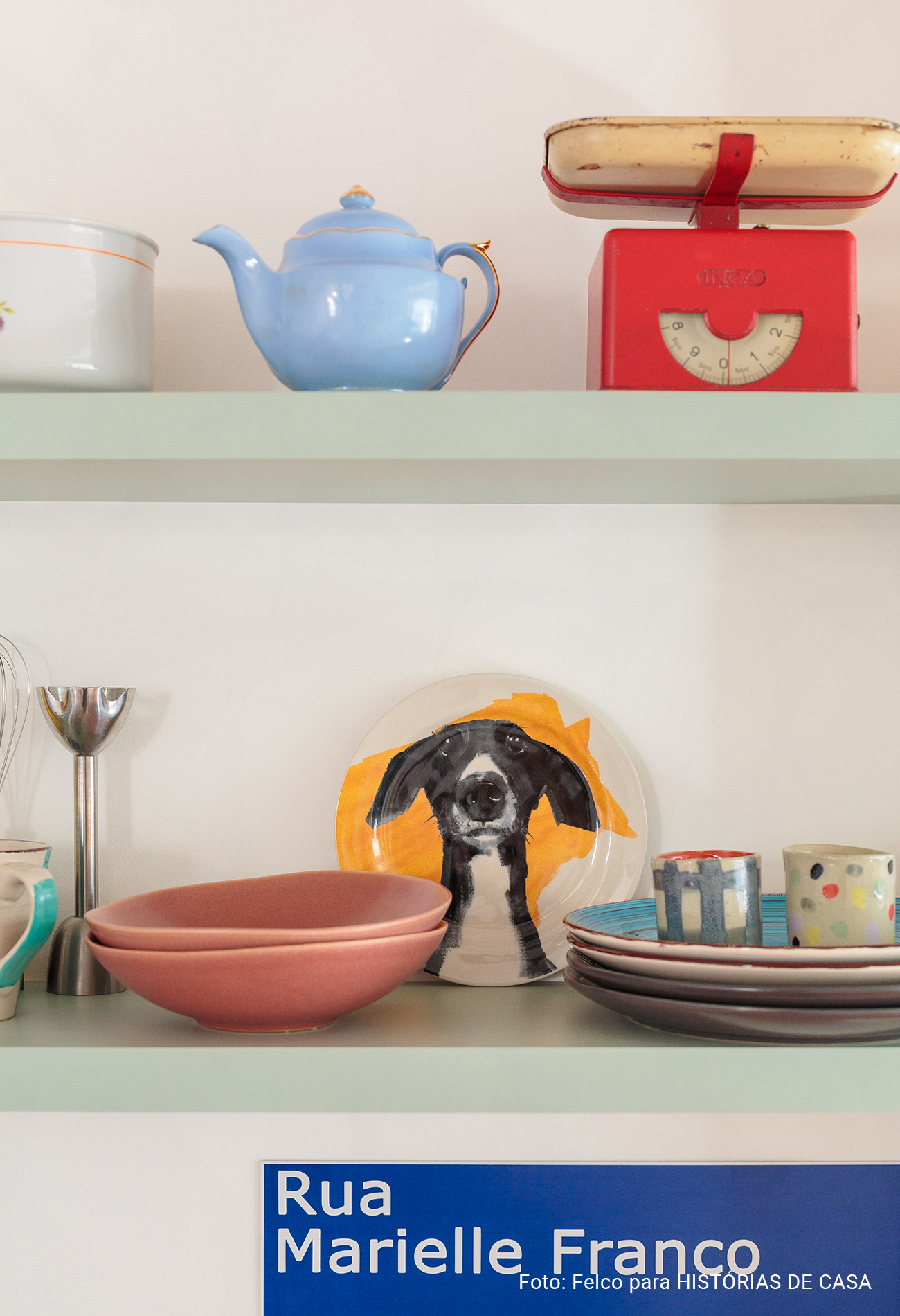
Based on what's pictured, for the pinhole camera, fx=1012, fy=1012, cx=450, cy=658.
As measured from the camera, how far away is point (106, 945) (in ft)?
2.67

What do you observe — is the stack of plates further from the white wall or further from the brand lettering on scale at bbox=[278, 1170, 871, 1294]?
the white wall

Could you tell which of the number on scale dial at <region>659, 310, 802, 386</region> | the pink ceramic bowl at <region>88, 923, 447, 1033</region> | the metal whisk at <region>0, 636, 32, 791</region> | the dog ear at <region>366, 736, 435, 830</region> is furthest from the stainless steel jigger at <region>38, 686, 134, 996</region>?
the number on scale dial at <region>659, 310, 802, 386</region>

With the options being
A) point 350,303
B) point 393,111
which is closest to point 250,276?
point 350,303

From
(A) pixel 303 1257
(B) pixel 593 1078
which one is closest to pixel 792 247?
(B) pixel 593 1078

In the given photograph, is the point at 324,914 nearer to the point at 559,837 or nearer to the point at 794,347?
the point at 559,837

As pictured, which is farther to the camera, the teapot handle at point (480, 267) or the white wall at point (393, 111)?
the white wall at point (393, 111)

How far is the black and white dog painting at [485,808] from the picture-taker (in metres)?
1.00

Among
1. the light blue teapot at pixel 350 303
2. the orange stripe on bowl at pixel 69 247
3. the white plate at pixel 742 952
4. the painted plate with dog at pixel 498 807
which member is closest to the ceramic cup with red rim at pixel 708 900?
the white plate at pixel 742 952

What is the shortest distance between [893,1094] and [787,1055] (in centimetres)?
8

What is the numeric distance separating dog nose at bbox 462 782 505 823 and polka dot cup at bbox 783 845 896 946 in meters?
0.31

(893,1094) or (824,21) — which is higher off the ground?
(824,21)

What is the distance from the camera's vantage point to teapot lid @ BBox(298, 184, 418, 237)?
833 mm

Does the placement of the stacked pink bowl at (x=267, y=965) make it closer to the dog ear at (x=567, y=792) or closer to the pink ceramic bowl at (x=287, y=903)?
the pink ceramic bowl at (x=287, y=903)

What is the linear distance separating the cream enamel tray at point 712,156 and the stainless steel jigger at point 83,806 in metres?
0.64
